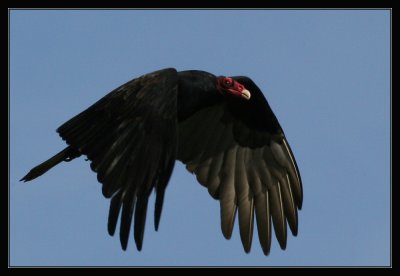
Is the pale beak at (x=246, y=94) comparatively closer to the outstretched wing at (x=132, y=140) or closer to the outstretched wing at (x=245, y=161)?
the outstretched wing at (x=245, y=161)

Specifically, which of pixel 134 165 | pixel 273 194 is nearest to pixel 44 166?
pixel 134 165

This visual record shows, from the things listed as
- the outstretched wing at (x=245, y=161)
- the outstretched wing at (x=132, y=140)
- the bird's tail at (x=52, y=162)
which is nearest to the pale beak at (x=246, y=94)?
the outstretched wing at (x=245, y=161)

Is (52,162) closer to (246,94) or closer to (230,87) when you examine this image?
(230,87)

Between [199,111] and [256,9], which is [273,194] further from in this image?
[256,9]

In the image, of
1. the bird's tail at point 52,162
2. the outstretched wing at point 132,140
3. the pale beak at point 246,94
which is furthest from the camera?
the pale beak at point 246,94

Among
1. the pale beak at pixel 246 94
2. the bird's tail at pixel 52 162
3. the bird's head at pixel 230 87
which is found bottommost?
the bird's tail at pixel 52 162

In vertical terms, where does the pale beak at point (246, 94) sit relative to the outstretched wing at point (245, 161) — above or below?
above

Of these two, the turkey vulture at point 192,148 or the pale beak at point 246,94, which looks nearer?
the turkey vulture at point 192,148
